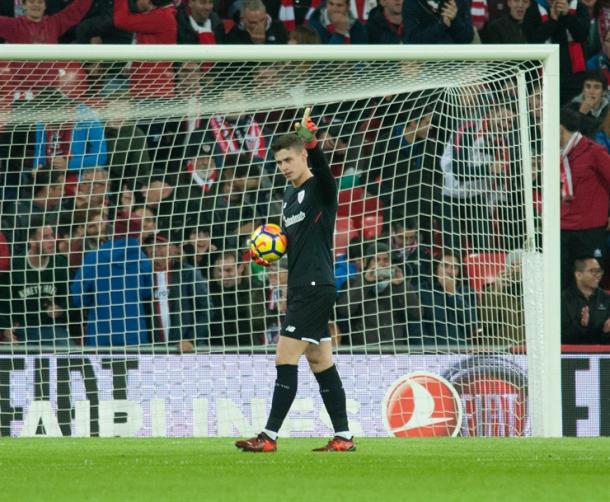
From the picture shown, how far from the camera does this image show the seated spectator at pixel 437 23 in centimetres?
1509

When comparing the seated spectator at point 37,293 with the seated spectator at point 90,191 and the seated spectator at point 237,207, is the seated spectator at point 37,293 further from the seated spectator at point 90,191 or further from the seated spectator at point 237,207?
the seated spectator at point 237,207

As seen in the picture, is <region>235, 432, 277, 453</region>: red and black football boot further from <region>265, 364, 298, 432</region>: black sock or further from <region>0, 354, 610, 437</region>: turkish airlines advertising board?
<region>0, 354, 610, 437</region>: turkish airlines advertising board

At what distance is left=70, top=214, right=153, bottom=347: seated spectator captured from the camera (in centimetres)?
1195

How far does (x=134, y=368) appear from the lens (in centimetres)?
1148

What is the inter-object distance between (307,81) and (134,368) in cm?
288

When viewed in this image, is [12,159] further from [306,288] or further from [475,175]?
[306,288]

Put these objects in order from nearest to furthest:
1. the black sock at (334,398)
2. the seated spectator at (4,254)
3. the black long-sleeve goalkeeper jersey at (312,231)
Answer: the black long-sleeve goalkeeper jersey at (312,231) < the black sock at (334,398) < the seated spectator at (4,254)

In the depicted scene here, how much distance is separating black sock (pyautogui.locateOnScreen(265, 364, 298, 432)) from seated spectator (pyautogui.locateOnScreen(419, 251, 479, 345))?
3.47 meters

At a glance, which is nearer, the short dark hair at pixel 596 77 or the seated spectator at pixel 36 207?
the seated spectator at pixel 36 207

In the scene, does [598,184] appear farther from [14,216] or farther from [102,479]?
[102,479]

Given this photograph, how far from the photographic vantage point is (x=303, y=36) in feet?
47.0

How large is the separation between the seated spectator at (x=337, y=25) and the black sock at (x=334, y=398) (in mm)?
7119

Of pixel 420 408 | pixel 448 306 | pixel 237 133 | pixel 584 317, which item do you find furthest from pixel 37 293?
pixel 584 317

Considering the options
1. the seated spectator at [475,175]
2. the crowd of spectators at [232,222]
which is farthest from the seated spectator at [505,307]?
the seated spectator at [475,175]
